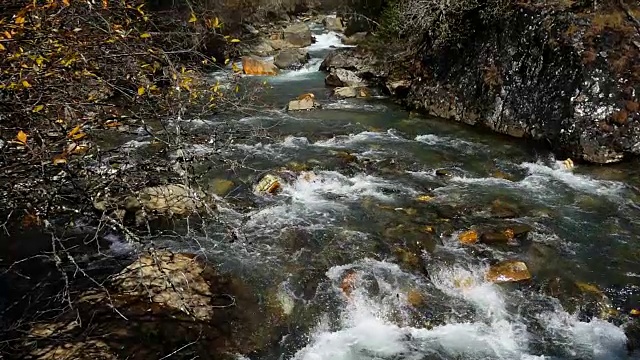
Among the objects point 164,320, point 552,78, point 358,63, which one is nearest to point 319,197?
point 164,320

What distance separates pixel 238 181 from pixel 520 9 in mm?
7134

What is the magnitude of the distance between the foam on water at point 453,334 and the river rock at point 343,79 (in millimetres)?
9587

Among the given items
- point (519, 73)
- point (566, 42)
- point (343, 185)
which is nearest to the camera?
point (343, 185)

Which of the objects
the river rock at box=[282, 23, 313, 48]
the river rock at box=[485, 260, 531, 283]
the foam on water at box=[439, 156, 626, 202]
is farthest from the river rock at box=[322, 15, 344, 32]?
the river rock at box=[485, 260, 531, 283]

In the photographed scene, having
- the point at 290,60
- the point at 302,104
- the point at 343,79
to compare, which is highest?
the point at 343,79

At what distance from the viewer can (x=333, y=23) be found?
26.6 metres

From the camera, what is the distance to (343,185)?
844 centimetres

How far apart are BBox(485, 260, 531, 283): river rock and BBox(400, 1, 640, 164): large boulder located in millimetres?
4157

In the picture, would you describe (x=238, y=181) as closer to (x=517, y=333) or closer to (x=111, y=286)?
(x=111, y=286)

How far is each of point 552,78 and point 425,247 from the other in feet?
17.7

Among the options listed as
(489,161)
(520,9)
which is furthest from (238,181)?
(520,9)

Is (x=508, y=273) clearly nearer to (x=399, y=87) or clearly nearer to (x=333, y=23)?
(x=399, y=87)

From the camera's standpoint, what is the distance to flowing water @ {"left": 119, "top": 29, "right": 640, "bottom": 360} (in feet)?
17.5

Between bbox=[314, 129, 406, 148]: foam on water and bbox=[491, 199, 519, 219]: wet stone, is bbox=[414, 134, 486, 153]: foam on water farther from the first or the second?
bbox=[491, 199, 519, 219]: wet stone
